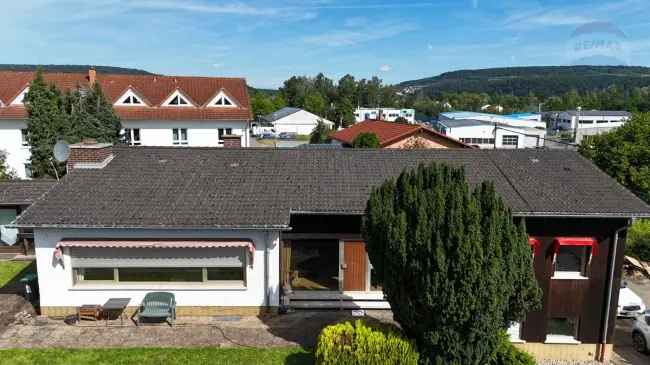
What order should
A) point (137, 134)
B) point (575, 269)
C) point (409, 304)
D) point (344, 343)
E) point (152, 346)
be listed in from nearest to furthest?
point (409, 304)
point (344, 343)
point (152, 346)
point (575, 269)
point (137, 134)

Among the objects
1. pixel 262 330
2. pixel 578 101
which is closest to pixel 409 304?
pixel 262 330

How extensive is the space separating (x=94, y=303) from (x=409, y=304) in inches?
366

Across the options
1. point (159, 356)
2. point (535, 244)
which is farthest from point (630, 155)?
point (159, 356)

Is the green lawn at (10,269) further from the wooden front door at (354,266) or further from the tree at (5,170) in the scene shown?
the tree at (5,170)

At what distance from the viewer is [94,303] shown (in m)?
13.0

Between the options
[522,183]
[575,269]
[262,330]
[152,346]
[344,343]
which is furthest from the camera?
[522,183]

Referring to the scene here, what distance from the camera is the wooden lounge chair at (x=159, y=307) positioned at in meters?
12.5

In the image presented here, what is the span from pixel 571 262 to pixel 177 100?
3627 centimetres

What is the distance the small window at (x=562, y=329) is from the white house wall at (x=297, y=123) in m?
79.8

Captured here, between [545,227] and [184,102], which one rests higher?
A: [184,102]

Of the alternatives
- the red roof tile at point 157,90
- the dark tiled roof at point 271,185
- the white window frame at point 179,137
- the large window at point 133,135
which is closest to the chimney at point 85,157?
the dark tiled roof at point 271,185

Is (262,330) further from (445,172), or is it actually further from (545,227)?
(545,227)

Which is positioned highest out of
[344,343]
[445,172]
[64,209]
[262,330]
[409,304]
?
[445,172]

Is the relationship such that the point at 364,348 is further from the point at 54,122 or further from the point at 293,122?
the point at 293,122
